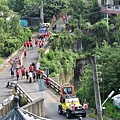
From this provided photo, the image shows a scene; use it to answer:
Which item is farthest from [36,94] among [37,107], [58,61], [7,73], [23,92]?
[58,61]

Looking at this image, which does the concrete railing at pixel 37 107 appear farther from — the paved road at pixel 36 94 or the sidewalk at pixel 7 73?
the sidewalk at pixel 7 73

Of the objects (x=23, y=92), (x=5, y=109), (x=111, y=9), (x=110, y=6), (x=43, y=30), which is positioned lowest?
(x=5, y=109)

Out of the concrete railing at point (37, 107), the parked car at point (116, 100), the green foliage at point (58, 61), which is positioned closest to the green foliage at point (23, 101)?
the concrete railing at point (37, 107)

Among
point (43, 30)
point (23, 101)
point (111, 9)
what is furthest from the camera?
point (111, 9)

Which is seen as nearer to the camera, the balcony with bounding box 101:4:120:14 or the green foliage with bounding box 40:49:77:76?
the green foliage with bounding box 40:49:77:76

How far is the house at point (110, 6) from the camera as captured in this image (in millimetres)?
57656

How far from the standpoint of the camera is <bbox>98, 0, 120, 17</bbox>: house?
57656 mm

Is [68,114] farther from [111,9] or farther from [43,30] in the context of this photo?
[111,9]

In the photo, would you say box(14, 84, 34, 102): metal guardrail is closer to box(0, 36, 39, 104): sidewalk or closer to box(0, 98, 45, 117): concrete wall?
box(0, 36, 39, 104): sidewalk

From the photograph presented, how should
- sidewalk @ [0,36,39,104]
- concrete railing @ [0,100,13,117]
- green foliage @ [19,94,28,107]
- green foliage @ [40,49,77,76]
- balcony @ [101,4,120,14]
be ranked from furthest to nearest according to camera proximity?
balcony @ [101,4,120,14]
green foliage @ [40,49,77,76]
sidewalk @ [0,36,39,104]
green foliage @ [19,94,28,107]
concrete railing @ [0,100,13,117]

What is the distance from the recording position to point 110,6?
Answer: 5841 cm

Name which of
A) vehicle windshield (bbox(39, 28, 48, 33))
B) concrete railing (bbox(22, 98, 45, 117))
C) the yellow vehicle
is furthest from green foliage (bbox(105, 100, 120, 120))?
vehicle windshield (bbox(39, 28, 48, 33))

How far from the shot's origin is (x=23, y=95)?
29.6 m

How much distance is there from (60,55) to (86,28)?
A: 10.9 metres
